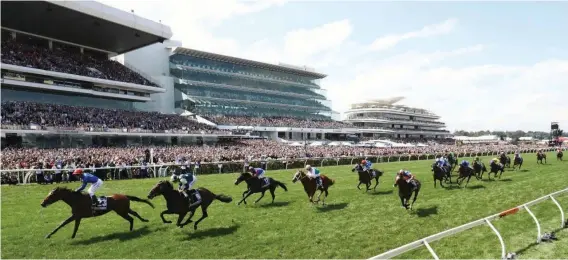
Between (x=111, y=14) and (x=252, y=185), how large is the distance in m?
33.7

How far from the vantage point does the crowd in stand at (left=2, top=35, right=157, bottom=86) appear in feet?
114

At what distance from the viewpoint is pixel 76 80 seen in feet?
127

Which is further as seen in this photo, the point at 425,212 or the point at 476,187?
the point at 476,187

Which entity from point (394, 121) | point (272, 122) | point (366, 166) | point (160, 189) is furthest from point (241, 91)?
point (160, 189)

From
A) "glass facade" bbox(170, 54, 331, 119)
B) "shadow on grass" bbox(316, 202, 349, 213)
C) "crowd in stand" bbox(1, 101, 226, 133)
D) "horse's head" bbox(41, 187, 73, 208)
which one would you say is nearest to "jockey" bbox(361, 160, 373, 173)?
"shadow on grass" bbox(316, 202, 349, 213)

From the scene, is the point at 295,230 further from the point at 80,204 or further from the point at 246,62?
the point at 246,62

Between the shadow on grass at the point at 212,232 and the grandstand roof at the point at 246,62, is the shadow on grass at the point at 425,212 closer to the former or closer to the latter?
the shadow on grass at the point at 212,232

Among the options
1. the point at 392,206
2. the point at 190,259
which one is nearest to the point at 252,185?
the point at 392,206

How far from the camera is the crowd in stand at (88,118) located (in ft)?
98.2

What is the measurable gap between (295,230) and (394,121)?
285ft

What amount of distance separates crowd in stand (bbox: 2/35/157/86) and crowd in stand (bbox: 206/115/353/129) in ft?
34.2

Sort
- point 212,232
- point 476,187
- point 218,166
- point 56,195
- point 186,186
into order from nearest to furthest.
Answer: point 56,195 → point 212,232 → point 186,186 → point 476,187 → point 218,166

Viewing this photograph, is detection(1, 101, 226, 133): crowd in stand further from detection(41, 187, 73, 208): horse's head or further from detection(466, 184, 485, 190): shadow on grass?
detection(466, 184, 485, 190): shadow on grass

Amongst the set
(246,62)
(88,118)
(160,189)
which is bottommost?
(160,189)
